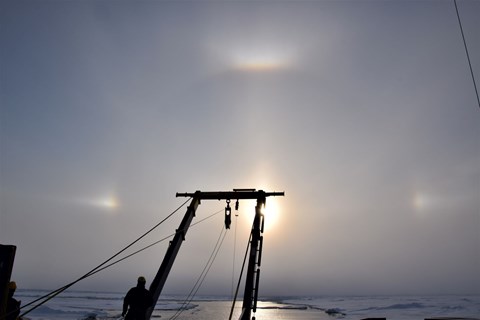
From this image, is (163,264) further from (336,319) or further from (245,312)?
(336,319)

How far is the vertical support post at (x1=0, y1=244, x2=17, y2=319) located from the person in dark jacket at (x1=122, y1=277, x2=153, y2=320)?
3.97 meters

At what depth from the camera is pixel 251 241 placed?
1183 centimetres

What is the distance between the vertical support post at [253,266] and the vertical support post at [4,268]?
6651 millimetres

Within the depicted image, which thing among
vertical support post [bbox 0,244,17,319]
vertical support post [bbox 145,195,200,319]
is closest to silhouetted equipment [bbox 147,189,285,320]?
vertical support post [bbox 145,195,200,319]

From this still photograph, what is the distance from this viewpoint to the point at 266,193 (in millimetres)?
13078

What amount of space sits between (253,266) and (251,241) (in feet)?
3.24

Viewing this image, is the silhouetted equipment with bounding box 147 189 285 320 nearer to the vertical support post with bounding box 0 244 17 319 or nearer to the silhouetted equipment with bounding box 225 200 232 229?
the silhouetted equipment with bounding box 225 200 232 229

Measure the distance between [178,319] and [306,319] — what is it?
19147mm

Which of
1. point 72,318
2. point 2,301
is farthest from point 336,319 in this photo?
point 2,301

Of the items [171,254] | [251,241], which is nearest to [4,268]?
[171,254]

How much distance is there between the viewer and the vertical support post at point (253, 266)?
10250mm

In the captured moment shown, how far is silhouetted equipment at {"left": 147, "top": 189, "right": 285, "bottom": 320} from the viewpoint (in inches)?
386

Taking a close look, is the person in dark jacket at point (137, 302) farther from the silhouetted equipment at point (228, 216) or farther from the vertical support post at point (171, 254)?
the silhouetted equipment at point (228, 216)

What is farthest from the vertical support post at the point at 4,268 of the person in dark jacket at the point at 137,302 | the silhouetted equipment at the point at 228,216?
the silhouetted equipment at the point at 228,216
